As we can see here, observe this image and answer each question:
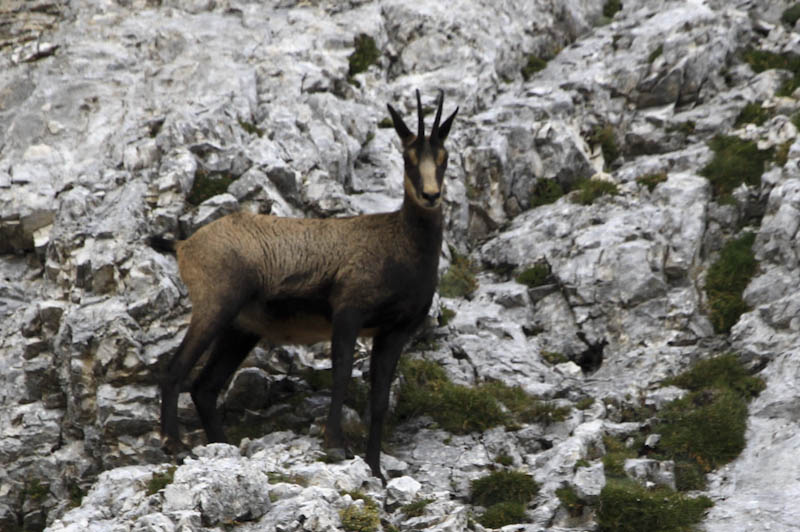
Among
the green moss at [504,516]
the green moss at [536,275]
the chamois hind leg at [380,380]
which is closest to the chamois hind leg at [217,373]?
the chamois hind leg at [380,380]

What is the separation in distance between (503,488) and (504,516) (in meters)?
0.56

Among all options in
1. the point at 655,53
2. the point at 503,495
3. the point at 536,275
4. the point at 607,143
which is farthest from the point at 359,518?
the point at 655,53

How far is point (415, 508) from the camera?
30.8 feet

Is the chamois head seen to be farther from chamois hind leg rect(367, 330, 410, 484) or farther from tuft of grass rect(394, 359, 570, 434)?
tuft of grass rect(394, 359, 570, 434)

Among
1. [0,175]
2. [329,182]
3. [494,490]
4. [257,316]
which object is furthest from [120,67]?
[494,490]

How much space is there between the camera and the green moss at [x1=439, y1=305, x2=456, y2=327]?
1459 centimetres

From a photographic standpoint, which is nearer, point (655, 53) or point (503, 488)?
point (503, 488)

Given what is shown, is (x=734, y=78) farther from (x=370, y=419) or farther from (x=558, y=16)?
(x=370, y=419)

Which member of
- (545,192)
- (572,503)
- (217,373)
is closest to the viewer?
(572,503)

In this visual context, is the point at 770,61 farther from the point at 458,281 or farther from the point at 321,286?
the point at 321,286

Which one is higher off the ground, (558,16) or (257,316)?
(558,16)

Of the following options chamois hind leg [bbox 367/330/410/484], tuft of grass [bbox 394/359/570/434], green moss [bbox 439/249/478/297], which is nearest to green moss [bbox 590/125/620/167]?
green moss [bbox 439/249/478/297]

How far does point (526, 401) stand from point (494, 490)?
2.27m

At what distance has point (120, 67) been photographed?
58.8ft
